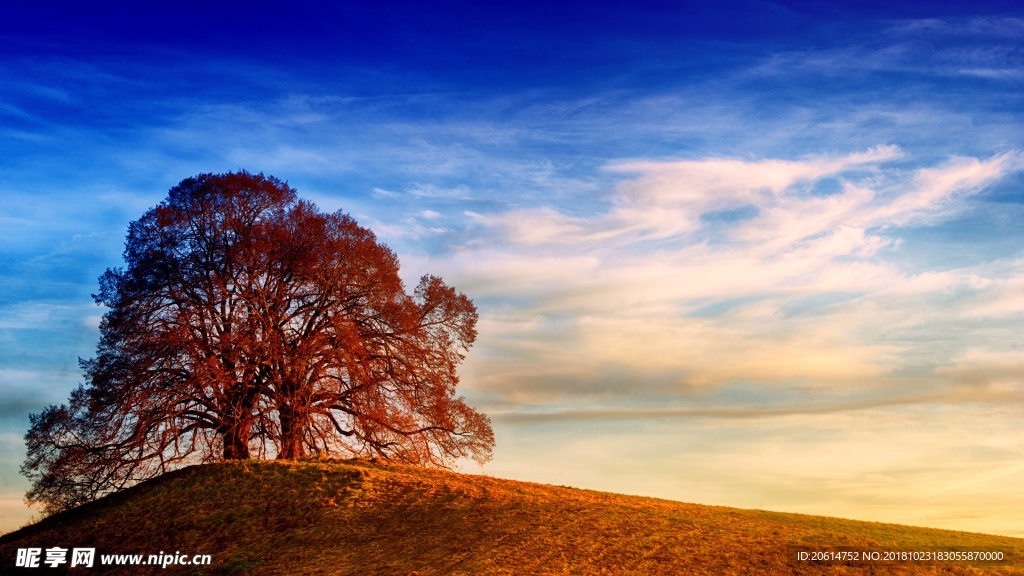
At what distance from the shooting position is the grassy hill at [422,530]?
65.9ft

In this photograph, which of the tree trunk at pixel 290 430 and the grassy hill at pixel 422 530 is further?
the tree trunk at pixel 290 430

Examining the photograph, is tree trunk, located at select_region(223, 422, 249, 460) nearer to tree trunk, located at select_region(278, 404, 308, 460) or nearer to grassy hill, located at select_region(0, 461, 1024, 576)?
tree trunk, located at select_region(278, 404, 308, 460)

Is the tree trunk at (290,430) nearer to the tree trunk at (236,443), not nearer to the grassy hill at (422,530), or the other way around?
the tree trunk at (236,443)

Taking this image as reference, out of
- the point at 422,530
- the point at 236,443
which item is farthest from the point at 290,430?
the point at 422,530

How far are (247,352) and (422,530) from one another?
36.3 ft

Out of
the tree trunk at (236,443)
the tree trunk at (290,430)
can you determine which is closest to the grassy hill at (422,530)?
the tree trunk at (236,443)

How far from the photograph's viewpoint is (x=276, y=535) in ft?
77.7

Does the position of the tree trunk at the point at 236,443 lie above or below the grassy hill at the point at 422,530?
above

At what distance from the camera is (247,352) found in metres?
30.7

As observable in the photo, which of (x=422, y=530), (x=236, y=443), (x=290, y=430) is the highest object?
(x=290, y=430)

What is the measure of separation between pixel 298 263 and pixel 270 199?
117 inches

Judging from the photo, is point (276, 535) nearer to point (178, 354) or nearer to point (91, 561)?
point (91, 561)

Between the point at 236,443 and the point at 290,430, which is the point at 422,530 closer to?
the point at 290,430

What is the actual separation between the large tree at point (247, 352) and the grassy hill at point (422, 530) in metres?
2.22
